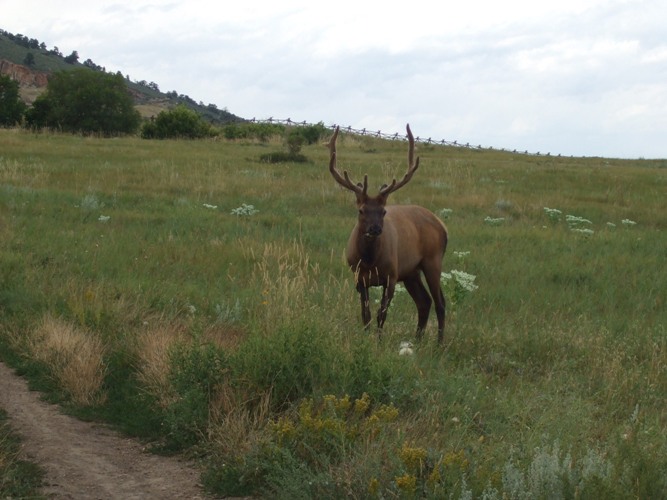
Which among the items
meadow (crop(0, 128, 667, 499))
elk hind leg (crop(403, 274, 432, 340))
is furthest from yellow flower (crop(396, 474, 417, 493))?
elk hind leg (crop(403, 274, 432, 340))

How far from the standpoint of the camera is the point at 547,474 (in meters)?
4.68

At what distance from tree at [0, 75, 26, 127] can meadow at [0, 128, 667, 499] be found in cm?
3326

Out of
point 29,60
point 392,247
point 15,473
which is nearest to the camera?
point 15,473

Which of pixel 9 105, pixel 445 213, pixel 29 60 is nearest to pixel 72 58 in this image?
pixel 29 60

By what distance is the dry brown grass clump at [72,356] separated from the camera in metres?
7.29

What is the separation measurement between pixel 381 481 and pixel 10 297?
6024 millimetres

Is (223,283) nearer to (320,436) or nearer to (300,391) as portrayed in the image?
(300,391)

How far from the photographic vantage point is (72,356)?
762 centimetres

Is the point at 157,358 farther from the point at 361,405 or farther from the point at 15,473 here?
the point at 361,405

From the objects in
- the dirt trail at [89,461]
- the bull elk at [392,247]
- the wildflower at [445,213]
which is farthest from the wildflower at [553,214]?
the dirt trail at [89,461]

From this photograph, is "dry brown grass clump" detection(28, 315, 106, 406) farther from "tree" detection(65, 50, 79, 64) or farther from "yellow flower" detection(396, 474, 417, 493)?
"tree" detection(65, 50, 79, 64)

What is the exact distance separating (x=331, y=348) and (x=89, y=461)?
1864 mm

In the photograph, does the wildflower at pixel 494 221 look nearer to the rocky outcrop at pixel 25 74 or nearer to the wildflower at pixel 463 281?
the wildflower at pixel 463 281

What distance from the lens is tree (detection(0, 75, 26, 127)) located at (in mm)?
49281
